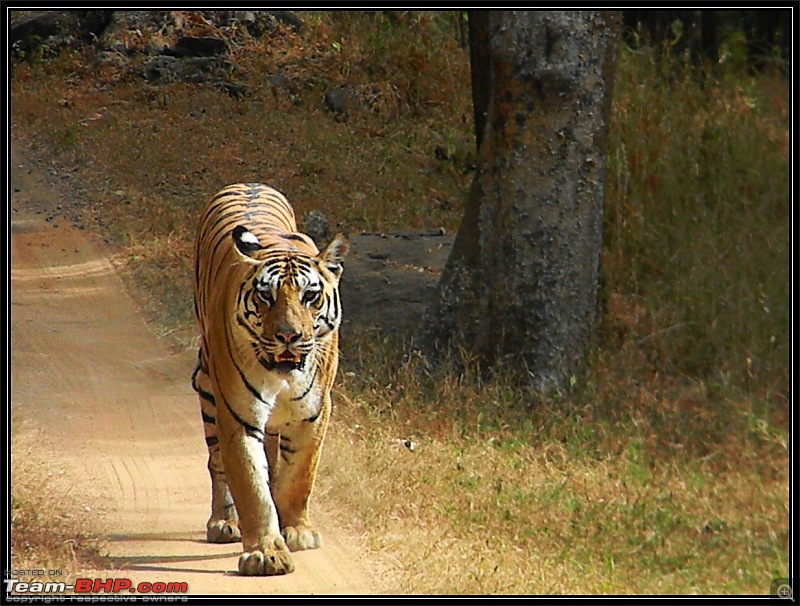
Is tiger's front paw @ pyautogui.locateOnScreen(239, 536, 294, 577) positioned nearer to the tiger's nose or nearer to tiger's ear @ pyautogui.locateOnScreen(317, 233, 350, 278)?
the tiger's nose

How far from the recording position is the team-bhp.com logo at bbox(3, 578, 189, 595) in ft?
16.8

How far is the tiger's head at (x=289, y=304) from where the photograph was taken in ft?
17.3

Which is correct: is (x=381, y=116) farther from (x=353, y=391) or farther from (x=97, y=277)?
(x=353, y=391)

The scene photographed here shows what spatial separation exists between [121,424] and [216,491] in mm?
2122

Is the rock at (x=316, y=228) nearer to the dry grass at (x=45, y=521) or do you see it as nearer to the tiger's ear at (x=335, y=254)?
the dry grass at (x=45, y=521)

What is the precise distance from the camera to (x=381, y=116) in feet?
55.0

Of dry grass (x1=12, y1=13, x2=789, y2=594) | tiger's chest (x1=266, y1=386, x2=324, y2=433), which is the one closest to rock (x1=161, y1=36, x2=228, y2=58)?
dry grass (x1=12, y1=13, x2=789, y2=594)

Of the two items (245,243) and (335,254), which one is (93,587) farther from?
(335,254)

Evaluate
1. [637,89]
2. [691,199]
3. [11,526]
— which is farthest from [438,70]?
[11,526]

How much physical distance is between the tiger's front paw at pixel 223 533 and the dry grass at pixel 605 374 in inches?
24.8

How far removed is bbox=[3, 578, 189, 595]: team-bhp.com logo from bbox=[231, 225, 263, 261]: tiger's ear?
4.77 feet

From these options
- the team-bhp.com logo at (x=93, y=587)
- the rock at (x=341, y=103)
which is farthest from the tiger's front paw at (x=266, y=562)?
the rock at (x=341, y=103)

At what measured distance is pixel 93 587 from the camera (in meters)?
5.21

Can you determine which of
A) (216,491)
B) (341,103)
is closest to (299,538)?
(216,491)
